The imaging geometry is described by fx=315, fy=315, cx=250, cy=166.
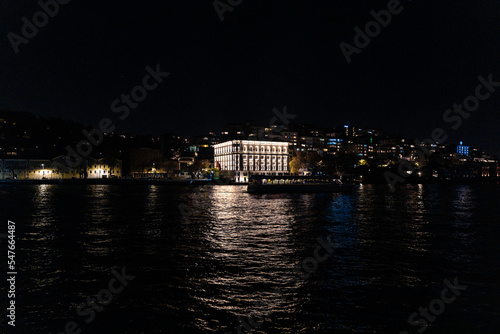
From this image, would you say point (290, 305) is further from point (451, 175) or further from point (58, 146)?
point (451, 175)

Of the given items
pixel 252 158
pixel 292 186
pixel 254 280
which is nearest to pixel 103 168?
pixel 252 158

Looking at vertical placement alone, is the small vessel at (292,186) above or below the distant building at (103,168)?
below

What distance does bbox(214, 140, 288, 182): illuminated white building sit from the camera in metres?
130

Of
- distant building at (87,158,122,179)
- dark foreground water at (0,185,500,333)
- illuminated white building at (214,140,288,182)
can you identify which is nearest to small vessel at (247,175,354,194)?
illuminated white building at (214,140,288,182)

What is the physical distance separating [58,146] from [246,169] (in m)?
82.2

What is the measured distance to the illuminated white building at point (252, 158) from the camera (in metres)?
130

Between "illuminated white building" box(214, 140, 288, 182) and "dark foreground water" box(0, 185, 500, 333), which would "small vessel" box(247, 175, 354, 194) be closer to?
"illuminated white building" box(214, 140, 288, 182)

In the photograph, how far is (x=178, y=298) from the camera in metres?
10.2

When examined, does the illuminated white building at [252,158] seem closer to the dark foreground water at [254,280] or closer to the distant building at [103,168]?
the distant building at [103,168]

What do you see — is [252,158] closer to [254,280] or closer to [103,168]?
[103,168]

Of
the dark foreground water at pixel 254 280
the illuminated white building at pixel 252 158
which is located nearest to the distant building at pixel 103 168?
the illuminated white building at pixel 252 158

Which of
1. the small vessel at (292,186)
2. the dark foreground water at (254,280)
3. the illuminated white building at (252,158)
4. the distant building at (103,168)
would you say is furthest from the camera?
the illuminated white building at (252,158)

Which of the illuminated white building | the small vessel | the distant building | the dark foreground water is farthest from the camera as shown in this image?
the illuminated white building

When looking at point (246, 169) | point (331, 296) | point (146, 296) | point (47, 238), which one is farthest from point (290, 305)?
point (246, 169)
